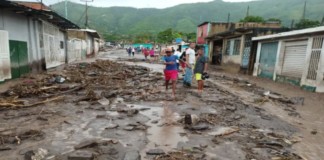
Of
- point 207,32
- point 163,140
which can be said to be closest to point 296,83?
point 163,140

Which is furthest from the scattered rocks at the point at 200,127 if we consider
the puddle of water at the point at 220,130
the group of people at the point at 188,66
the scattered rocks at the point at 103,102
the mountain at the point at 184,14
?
the mountain at the point at 184,14

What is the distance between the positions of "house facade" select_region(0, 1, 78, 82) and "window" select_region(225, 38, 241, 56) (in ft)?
44.9

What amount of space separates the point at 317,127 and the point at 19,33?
39.1 ft

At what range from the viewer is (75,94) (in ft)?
20.4

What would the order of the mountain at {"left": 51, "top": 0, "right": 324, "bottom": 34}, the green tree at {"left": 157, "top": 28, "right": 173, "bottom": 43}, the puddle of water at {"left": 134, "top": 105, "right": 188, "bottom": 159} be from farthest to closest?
the mountain at {"left": 51, "top": 0, "right": 324, "bottom": 34} < the green tree at {"left": 157, "top": 28, "right": 173, "bottom": 43} < the puddle of water at {"left": 134, "top": 105, "right": 188, "bottom": 159}

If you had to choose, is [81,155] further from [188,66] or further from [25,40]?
[25,40]

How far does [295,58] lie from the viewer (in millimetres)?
9883

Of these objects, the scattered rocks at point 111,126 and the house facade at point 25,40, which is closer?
the scattered rocks at point 111,126

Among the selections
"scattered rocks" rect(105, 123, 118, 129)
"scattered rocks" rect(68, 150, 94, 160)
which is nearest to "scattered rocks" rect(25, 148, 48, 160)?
"scattered rocks" rect(68, 150, 94, 160)

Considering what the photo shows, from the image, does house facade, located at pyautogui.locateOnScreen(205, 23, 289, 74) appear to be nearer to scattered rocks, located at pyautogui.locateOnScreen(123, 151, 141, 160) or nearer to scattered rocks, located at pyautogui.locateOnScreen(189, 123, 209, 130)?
scattered rocks, located at pyautogui.locateOnScreen(189, 123, 209, 130)

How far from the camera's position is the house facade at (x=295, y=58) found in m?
8.27

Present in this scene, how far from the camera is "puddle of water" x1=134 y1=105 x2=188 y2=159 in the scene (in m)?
3.04

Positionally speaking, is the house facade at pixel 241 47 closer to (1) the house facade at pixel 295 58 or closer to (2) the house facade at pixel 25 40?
(1) the house facade at pixel 295 58

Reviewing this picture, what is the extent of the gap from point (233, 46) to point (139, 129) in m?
15.9
